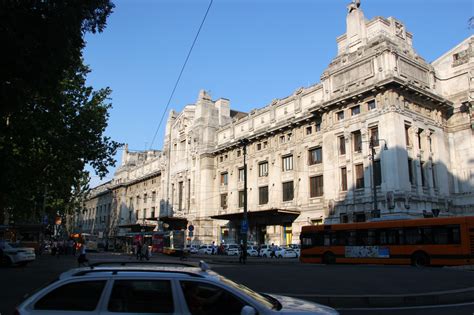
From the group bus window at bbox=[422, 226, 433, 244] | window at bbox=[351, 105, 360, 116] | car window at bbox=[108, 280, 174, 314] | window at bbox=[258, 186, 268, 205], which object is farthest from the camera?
window at bbox=[258, 186, 268, 205]

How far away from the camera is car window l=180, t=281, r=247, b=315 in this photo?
173 inches

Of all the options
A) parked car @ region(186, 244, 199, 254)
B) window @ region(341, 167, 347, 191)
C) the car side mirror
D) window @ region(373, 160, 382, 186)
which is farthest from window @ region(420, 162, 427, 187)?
the car side mirror

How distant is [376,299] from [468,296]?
10.2ft

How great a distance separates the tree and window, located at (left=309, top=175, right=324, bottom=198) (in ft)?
74.7

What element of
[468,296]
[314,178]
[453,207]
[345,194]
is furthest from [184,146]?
[468,296]

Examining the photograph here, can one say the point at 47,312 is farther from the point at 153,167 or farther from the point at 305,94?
the point at 153,167

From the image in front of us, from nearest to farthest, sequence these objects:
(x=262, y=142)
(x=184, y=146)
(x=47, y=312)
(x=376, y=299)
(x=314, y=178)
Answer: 1. (x=47, y=312)
2. (x=376, y=299)
3. (x=314, y=178)
4. (x=262, y=142)
5. (x=184, y=146)

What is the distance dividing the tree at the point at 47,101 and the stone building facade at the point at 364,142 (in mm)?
12401

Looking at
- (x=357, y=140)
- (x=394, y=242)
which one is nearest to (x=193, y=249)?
(x=357, y=140)

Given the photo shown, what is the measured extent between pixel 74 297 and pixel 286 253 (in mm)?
37006

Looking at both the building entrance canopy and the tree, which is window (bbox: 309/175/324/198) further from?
the tree

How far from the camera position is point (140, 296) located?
14.5ft

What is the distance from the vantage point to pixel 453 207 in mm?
40094

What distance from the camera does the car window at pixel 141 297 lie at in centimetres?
436
